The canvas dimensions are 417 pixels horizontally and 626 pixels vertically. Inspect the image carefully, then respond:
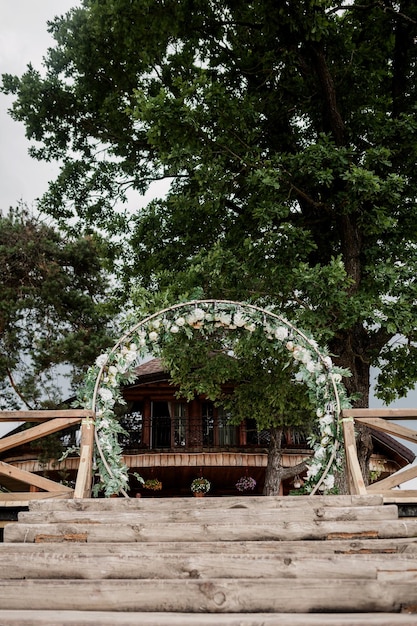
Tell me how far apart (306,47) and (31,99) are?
6.24 metres

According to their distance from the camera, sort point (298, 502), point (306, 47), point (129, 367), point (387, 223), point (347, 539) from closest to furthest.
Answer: point (347, 539) < point (298, 502) < point (129, 367) < point (387, 223) < point (306, 47)

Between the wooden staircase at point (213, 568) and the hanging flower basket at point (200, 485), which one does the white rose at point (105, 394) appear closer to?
the wooden staircase at point (213, 568)

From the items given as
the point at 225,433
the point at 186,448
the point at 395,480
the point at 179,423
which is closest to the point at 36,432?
the point at 395,480

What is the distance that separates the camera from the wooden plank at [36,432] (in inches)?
280

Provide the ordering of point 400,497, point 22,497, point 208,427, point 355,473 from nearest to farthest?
point 355,473 < point 400,497 < point 22,497 < point 208,427

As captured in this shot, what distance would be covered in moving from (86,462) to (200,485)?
13435mm

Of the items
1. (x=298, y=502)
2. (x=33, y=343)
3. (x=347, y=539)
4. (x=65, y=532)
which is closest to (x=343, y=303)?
(x=298, y=502)

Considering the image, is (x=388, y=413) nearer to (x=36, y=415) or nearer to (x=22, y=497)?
(x=36, y=415)

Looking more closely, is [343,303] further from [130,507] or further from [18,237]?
[18,237]

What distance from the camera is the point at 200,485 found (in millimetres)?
19750

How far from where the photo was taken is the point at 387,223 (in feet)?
29.8

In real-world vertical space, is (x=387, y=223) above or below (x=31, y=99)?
below

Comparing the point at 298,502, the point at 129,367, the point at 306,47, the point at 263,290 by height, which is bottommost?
the point at 298,502

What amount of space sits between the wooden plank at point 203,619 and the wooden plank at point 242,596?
0.10m
